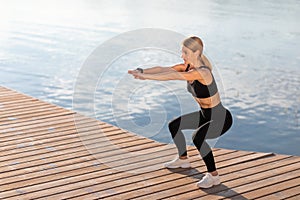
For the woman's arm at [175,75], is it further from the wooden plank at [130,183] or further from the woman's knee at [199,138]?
the wooden plank at [130,183]

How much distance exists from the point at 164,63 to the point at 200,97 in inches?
277

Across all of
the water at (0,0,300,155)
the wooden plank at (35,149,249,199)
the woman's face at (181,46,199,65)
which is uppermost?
the water at (0,0,300,155)

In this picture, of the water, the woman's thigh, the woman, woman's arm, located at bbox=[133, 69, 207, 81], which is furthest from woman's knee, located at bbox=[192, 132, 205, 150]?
the water

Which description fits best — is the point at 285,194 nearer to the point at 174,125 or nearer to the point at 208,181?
the point at 208,181

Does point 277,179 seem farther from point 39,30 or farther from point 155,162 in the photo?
point 39,30

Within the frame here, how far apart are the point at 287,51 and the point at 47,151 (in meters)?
9.17

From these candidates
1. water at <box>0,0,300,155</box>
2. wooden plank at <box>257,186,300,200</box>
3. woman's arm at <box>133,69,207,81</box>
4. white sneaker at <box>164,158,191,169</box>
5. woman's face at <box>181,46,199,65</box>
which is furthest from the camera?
water at <box>0,0,300,155</box>

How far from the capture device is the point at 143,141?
5.01 metres

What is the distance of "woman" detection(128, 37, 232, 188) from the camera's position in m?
3.74

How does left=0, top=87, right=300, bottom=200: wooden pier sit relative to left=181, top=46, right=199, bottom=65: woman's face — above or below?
below

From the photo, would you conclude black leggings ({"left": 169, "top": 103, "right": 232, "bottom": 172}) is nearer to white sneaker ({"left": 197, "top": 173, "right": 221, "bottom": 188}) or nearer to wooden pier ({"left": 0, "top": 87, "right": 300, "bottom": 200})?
white sneaker ({"left": 197, "top": 173, "right": 221, "bottom": 188})

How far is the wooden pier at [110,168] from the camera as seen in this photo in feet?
12.9

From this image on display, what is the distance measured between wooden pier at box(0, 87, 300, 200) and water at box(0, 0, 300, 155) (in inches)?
27.5

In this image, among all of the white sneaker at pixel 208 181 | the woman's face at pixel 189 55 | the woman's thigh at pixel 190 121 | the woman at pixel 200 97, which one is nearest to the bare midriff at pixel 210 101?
the woman at pixel 200 97
